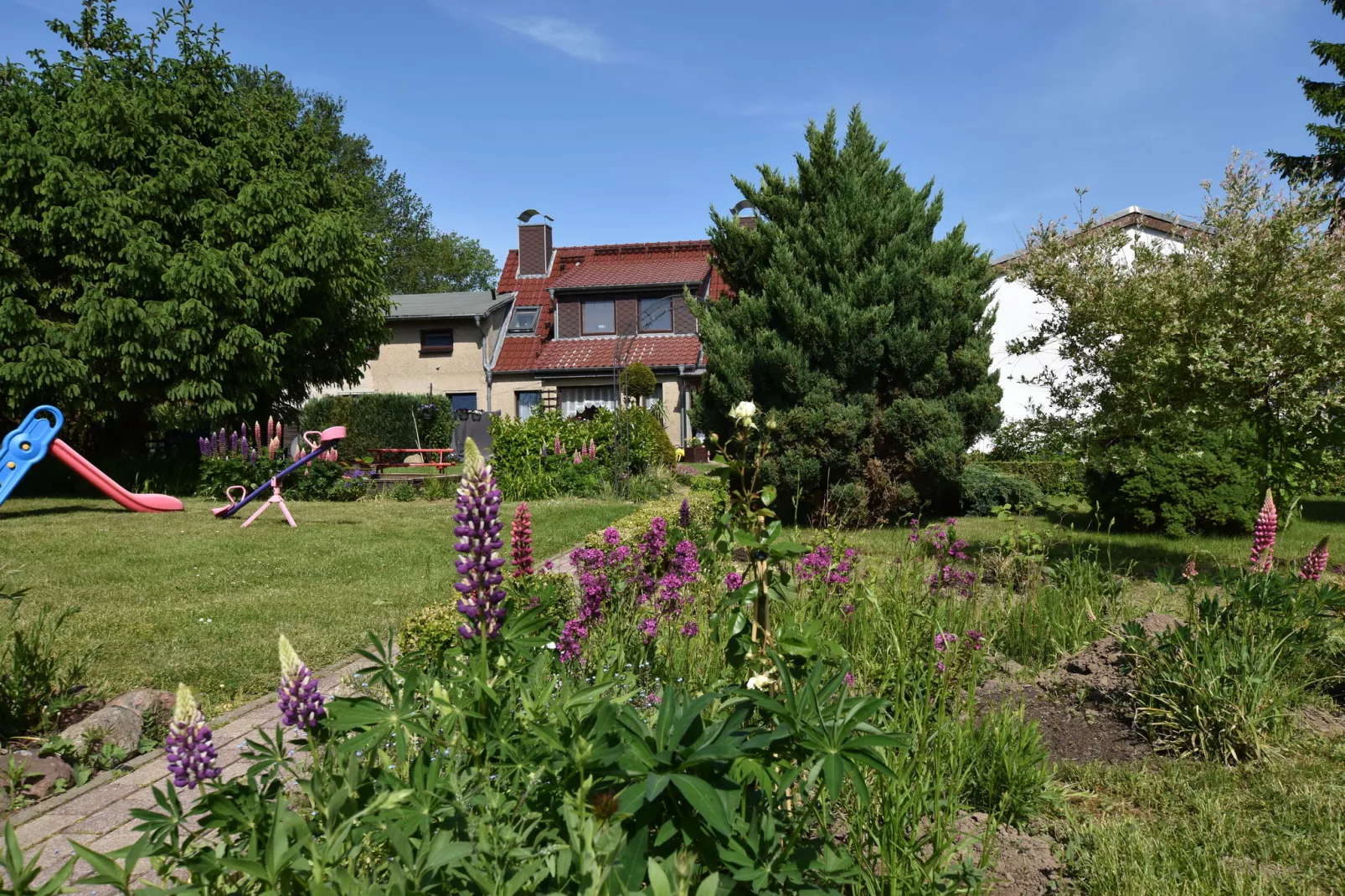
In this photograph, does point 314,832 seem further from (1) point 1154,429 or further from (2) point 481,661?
(1) point 1154,429

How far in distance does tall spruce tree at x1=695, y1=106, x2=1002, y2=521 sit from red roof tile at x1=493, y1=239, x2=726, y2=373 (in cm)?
1552

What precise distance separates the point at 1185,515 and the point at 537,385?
71.6ft

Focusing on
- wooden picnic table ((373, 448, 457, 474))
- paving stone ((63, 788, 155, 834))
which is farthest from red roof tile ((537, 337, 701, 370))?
paving stone ((63, 788, 155, 834))

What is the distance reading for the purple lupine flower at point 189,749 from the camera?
5.48 ft

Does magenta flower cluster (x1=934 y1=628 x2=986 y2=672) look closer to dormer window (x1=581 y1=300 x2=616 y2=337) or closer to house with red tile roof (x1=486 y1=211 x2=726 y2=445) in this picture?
house with red tile roof (x1=486 y1=211 x2=726 y2=445)

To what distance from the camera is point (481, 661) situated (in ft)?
6.02

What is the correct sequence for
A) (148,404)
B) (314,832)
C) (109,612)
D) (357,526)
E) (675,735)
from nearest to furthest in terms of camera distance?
(675,735)
(314,832)
(109,612)
(357,526)
(148,404)

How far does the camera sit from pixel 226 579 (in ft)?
25.4

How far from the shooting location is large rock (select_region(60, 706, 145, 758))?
3.60 m

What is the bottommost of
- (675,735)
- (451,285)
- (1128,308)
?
(675,735)

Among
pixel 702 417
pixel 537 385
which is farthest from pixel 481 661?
pixel 537 385

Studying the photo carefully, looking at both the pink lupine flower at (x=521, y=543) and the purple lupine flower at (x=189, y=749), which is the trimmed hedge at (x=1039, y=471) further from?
the purple lupine flower at (x=189, y=749)

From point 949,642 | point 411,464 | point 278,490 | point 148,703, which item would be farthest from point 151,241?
point 949,642

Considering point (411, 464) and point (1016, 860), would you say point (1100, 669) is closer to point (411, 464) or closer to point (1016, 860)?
point (1016, 860)
